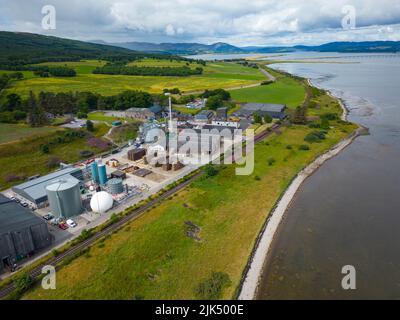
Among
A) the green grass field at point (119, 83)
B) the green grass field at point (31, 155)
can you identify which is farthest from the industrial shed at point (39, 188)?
the green grass field at point (119, 83)

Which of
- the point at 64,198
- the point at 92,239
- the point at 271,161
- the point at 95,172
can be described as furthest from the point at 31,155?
the point at 271,161

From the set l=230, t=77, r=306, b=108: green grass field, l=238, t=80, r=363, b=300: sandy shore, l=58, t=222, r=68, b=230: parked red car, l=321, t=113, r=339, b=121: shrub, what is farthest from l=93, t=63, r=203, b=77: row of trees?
l=58, t=222, r=68, b=230: parked red car

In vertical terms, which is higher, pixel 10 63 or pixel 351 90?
pixel 10 63

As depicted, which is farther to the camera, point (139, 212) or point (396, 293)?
point (139, 212)

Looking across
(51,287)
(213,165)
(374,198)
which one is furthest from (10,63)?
(374,198)

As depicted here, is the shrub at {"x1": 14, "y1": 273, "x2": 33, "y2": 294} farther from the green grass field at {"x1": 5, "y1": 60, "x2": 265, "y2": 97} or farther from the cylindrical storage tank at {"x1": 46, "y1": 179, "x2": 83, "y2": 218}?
the green grass field at {"x1": 5, "y1": 60, "x2": 265, "y2": 97}

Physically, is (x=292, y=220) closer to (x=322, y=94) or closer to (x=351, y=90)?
(x=322, y=94)

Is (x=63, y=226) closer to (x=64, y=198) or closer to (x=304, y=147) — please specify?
(x=64, y=198)
